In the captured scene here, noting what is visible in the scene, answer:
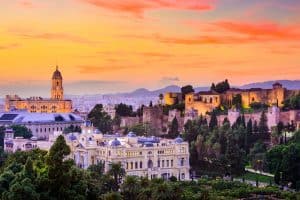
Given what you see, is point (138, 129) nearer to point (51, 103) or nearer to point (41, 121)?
point (41, 121)

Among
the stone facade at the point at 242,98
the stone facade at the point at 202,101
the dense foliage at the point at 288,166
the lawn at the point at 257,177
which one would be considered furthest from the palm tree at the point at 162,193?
the stone facade at the point at 202,101

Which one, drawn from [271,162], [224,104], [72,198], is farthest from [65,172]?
[224,104]

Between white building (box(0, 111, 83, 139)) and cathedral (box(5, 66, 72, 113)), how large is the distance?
10154mm

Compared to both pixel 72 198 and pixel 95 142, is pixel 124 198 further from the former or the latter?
pixel 95 142

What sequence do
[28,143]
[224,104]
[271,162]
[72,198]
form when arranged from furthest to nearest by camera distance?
[224,104] → [28,143] → [271,162] → [72,198]

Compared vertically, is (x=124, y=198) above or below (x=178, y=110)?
below

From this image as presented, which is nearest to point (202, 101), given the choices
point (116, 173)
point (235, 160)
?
point (235, 160)

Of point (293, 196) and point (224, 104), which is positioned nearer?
point (293, 196)

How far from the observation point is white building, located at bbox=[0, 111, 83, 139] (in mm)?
44906

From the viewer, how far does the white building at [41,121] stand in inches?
1768

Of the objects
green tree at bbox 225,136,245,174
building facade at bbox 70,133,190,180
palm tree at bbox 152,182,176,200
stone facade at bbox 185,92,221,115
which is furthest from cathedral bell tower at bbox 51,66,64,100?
palm tree at bbox 152,182,176,200

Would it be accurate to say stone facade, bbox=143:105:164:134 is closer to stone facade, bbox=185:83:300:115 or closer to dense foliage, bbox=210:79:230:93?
stone facade, bbox=185:83:300:115

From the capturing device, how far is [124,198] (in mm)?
18328

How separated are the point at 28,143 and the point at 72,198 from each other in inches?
809
